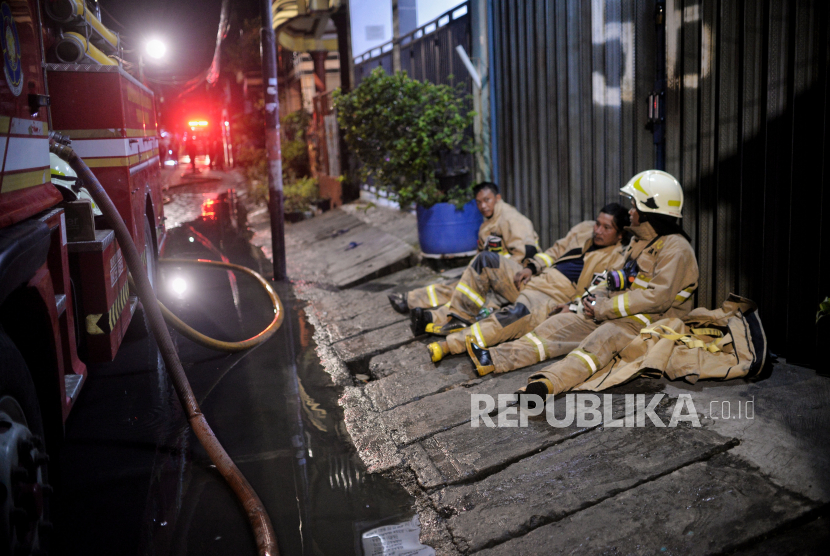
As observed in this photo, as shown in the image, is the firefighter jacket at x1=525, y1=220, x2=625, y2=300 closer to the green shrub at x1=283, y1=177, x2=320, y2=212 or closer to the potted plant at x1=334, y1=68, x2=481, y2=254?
the potted plant at x1=334, y1=68, x2=481, y2=254

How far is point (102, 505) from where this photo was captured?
3.10 metres

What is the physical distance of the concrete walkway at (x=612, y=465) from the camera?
99.3 inches

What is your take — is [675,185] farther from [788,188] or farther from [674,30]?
[674,30]

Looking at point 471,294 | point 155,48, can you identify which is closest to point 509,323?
point 471,294

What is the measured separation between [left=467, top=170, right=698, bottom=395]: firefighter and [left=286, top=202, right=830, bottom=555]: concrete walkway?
16cm

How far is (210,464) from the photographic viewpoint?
346 centimetres

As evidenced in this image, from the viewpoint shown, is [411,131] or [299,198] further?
[299,198]

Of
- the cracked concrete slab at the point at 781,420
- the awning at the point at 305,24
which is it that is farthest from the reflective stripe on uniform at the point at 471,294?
the awning at the point at 305,24

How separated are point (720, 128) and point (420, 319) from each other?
2562 millimetres

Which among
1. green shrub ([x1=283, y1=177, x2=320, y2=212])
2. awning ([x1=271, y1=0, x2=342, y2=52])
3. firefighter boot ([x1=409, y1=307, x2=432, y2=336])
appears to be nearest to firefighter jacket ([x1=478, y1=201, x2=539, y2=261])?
firefighter boot ([x1=409, y1=307, x2=432, y2=336])

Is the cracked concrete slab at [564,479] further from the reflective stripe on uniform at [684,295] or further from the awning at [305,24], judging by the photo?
the awning at [305,24]

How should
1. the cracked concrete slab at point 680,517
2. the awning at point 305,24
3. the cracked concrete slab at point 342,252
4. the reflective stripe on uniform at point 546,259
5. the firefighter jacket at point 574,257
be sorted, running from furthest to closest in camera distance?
the awning at point 305,24 → the cracked concrete slab at point 342,252 → the reflective stripe on uniform at point 546,259 → the firefighter jacket at point 574,257 → the cracked concrete slab at point 680,517

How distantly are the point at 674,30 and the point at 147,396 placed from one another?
4.43 m

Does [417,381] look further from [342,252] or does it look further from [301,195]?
[301,195]
